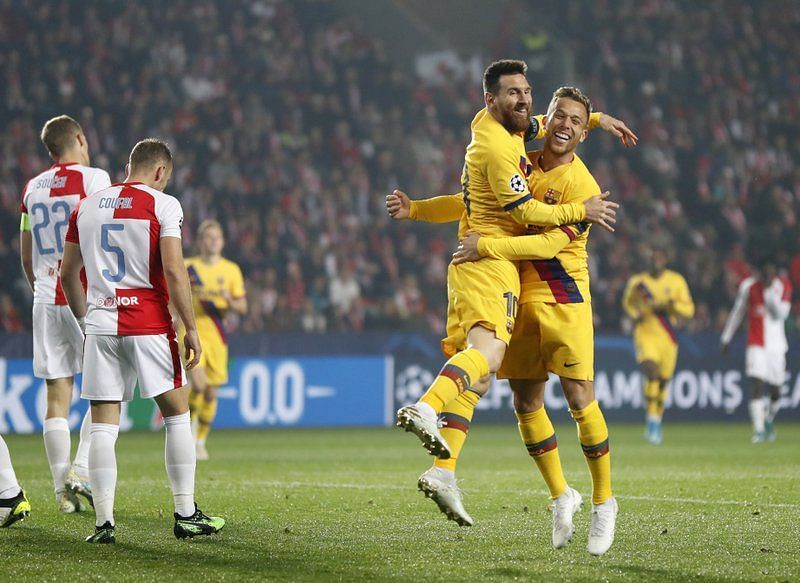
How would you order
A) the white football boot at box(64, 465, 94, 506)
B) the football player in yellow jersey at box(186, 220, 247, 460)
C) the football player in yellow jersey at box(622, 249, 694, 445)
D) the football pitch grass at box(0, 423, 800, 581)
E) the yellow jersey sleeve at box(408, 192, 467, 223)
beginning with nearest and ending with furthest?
1. the football pitch grass at box(0, 423, 800, 581)
2. the yellow jersey sleeve at box(408, 192, 467, 223)
3. the white football boot at box(64, 465, 94, 506)
4. the football player in yellow jersey at box(186, 220, 247, 460)
5. the football player in yellow jersey at box(622, 249, 694, 445)

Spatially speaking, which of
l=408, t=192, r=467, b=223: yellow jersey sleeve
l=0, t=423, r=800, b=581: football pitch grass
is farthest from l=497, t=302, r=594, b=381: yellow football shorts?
l=0, t=423, r=800, b=581: football pitch grass

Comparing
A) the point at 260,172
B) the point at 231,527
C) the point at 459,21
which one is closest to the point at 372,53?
the point at 459,21

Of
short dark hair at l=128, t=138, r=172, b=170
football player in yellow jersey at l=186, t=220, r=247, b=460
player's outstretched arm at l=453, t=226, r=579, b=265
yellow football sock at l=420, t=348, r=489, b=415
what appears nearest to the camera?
yellow football sock at l=420, t=348, r=489, b=415

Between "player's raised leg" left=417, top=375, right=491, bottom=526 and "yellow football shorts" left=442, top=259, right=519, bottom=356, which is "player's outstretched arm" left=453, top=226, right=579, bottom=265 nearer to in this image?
"yellow football shorts" left=442, top=259, right=519, bottom=356

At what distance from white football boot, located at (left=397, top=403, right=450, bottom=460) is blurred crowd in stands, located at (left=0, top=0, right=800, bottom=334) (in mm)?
12913

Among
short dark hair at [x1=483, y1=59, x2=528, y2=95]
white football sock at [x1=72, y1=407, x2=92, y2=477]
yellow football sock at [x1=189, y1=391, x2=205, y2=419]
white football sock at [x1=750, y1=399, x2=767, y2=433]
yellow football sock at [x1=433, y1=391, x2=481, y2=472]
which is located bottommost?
white football sock at [x1=750, y1=399, x2=767, y2=433]

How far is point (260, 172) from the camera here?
20.8 m

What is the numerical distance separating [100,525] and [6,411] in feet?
32.0

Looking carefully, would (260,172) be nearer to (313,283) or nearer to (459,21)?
(313,283)

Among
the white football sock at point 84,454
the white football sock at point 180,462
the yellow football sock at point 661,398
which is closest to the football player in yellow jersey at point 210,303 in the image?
the white football sock at point 84,454

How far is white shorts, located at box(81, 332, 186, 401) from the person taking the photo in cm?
604

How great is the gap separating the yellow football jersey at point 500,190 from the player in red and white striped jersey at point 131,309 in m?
1.50

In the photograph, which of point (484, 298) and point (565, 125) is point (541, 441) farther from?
point (565, 125)

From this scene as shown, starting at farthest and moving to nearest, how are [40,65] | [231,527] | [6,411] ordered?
[40,65]
[6,411]
[231,527]
